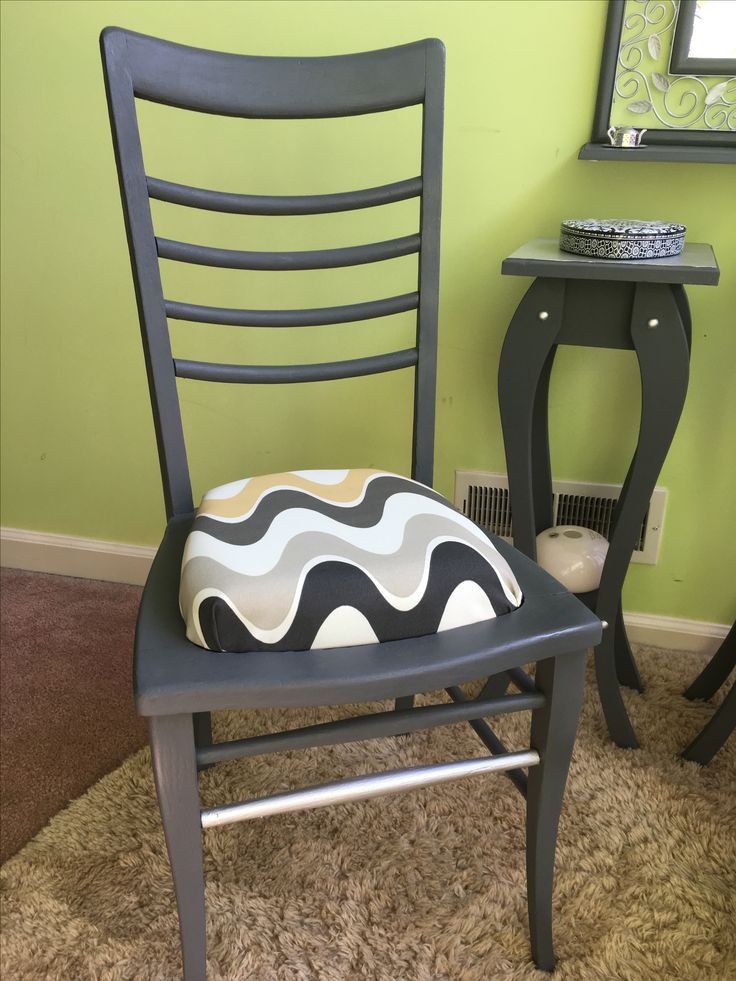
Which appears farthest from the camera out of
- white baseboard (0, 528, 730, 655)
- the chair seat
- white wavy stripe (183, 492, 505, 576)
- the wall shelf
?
white baseboard (0, 528, 730, 655)

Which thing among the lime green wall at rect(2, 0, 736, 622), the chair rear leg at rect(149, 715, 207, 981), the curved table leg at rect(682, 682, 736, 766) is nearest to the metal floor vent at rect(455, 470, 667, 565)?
the lime green wall at rect(2, 0, 736, 622)

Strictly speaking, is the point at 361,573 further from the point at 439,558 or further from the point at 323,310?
the point at 323,310

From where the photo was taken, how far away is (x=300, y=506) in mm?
952

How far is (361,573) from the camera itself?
0.84m

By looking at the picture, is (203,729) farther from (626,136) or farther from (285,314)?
(626,136)

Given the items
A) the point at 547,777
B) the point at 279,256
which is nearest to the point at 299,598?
the point at 547,777

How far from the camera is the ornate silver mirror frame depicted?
120cm

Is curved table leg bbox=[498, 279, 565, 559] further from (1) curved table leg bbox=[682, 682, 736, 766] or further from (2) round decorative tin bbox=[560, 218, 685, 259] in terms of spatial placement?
(1) curved table leg bbox=[682, 682, 736, 766]

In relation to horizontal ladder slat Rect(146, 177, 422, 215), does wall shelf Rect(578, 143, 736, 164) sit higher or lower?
higher

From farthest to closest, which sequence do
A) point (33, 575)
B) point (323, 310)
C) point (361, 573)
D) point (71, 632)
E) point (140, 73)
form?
point (33, 575) → point (71, 632) → point (323, 310) → point (140, 73) → point (361, 573)

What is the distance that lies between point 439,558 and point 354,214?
30.3 inches

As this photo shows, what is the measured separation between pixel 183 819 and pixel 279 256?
0.65 m

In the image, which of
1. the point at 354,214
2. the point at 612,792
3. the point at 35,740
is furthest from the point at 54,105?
the point at 612,792

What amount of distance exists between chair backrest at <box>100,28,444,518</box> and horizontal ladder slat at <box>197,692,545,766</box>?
35 cm
